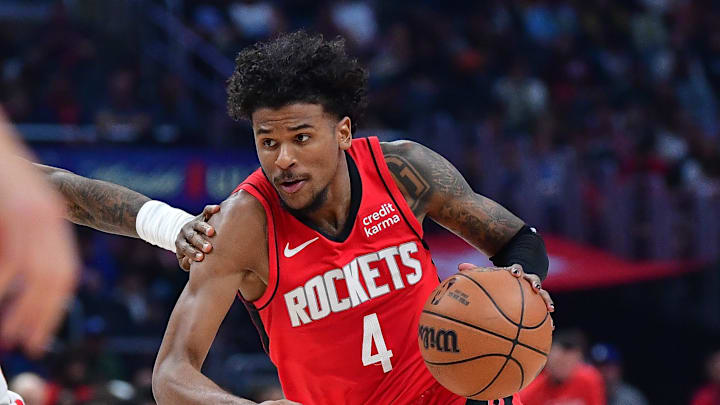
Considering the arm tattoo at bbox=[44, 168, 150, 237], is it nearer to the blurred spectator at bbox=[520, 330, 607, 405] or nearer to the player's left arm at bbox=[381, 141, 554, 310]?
the player's left arm at bbox=[381, 141, 554, 310]

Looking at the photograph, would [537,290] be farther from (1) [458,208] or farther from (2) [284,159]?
(2) [284,159]

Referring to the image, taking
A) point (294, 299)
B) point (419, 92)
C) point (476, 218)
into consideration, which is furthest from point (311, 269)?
point (419, 92)

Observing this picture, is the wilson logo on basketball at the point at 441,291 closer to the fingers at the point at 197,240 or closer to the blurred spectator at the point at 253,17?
the fingers at the point at 197,240

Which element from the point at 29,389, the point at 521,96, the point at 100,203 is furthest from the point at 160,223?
the point at 521,96

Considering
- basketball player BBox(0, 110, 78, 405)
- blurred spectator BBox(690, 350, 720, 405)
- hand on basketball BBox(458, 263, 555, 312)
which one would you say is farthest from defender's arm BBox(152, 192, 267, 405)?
blurred spectator BBox(690, 350, 720, 405)

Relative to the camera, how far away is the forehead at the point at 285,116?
400cm

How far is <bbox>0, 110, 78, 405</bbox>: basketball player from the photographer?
146 cm

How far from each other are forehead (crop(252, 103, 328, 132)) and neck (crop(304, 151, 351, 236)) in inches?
11.0

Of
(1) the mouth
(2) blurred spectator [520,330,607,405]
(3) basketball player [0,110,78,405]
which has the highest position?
(3) basketball player [0,110,78,405]

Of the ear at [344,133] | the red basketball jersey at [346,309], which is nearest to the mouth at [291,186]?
the red basketball jersey at [346,309]

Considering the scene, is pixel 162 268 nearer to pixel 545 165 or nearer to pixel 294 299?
pixel 545 165

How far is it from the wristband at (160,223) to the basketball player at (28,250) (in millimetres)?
2679

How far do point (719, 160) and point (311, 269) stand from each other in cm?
945

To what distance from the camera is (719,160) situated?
12430 millimetres
